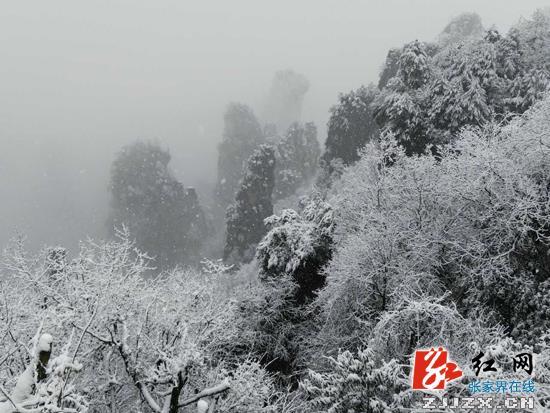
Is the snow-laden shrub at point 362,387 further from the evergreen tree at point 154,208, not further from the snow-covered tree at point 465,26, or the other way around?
the evergreen tree at point 154,208

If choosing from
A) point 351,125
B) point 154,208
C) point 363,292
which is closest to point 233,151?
point 154,208

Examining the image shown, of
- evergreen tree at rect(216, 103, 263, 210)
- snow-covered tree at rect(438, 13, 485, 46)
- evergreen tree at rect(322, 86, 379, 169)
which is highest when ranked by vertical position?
snow-covered tree at rect(438, 13, 485, 46)

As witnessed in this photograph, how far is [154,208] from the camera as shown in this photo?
199 feet

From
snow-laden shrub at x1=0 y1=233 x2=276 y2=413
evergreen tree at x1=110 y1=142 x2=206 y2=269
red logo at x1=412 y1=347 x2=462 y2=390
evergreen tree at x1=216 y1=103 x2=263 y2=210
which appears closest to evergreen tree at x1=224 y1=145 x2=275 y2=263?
evergreen tree at x1=110 y1=142 x2=206 y2=269

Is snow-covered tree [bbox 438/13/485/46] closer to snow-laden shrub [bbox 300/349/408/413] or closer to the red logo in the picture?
the red logo

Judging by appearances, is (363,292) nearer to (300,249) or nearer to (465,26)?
(300,249)

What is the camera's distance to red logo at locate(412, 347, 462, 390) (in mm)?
8250

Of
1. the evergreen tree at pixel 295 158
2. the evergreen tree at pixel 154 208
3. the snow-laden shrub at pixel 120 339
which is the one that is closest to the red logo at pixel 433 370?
the snow-laden shrub at pixel 120 339

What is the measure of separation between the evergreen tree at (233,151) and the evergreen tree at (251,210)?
15.5m

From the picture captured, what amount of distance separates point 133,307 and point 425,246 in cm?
971

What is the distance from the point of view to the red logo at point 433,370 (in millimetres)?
8250

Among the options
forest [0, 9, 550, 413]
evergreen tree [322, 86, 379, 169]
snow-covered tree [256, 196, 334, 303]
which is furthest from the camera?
evergreen tree [322, 86, 379, 169]

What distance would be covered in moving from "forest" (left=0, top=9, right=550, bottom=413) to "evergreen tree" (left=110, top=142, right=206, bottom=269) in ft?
95.2

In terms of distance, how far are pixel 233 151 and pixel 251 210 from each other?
64.6 ft
